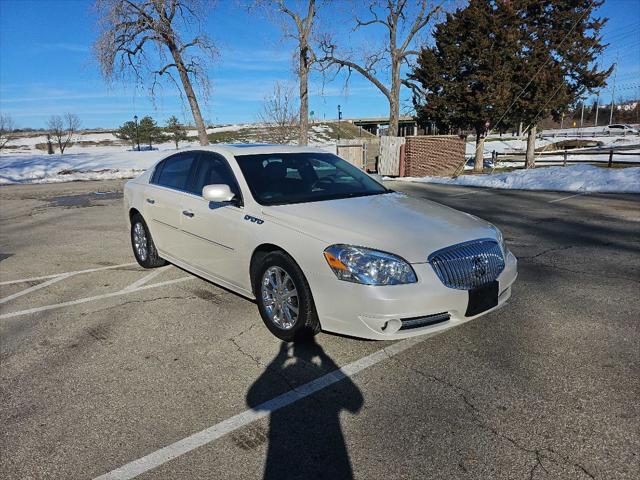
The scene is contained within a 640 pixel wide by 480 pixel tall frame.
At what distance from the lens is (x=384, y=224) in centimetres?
344

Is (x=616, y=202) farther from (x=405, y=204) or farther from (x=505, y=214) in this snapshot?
(x=405, y=204)

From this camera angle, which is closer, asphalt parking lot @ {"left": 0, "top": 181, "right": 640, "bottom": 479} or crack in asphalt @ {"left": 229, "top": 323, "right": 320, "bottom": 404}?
asphalt parking lot @ {"left": 0, "top": 181, "right": 640, "bottom": 479}

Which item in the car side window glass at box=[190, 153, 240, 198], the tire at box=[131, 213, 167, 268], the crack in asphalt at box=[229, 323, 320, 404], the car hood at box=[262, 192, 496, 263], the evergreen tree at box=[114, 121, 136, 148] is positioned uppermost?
the evergreen tree at box=[114, 121, 136, 148]

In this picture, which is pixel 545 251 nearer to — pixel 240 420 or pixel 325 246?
pixel 325 246

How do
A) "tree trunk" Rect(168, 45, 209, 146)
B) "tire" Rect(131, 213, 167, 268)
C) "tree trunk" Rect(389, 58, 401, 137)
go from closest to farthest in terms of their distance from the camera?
"tire" Rect(131, 213, 167, 268) → "tree trunk" Rect(168, 45, 209, 146) → "tree trunk" Rect(389, 58, 401, 137)

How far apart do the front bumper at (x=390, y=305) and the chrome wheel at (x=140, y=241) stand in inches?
132

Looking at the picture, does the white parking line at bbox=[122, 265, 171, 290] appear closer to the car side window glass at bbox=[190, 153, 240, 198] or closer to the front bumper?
the car side window glass at bbox=[190, 153, 240, 198]

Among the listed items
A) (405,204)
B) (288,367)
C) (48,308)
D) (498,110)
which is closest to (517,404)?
(288,367)

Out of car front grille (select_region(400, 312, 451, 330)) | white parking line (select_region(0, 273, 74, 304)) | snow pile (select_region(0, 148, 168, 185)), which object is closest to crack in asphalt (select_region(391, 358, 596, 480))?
car front grille (select_region(400, 312, 451, 330))

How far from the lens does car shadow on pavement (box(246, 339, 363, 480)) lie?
2276 mm

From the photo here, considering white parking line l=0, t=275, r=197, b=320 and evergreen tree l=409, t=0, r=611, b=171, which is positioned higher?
evergreen tree l=409, t=0, r=611, b=171

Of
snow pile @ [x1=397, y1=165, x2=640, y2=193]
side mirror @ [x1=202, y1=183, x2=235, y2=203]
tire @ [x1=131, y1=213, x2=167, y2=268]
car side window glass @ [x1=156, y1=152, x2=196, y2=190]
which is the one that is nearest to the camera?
side mirror @ [x1=202, y1=183, x2=235, y2=203]

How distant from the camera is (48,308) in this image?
4.59 metres

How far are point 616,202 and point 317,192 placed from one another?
32.2 feet
